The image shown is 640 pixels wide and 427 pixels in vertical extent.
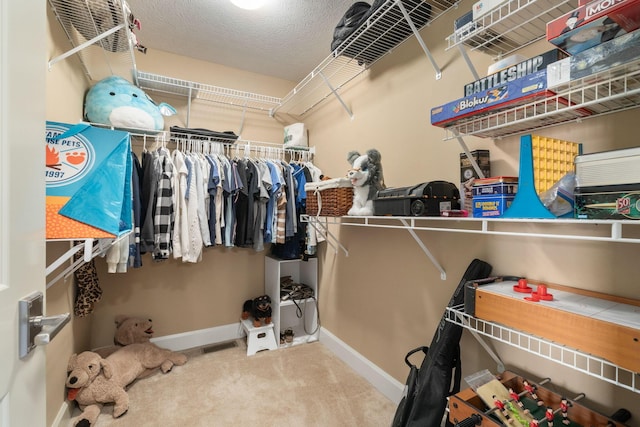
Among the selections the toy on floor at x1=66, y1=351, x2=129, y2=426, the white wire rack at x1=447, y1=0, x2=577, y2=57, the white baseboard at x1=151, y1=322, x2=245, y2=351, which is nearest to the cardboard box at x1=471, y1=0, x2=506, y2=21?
the white wire rack at x1=447, y1=0, x2=577, y2=57

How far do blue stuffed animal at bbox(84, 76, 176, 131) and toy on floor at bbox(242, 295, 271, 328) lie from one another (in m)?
1.65

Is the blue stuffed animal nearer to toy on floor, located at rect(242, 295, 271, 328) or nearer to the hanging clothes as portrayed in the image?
the hanging clothes

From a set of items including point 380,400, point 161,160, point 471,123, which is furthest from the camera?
point 161,160

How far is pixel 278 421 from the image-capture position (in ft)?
5.65

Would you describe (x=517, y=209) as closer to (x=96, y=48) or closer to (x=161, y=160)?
(x=161, y=160)

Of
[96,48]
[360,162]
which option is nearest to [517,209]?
[360,162]

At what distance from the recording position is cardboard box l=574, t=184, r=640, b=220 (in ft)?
2.46

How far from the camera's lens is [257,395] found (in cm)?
195

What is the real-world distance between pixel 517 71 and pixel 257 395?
2.18 meters

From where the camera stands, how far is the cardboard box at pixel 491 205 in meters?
1.04

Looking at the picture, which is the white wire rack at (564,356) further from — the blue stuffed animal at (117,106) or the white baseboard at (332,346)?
the blue stuffed animal at (117,106)

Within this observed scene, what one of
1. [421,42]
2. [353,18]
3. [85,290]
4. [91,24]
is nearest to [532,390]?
[421,42]

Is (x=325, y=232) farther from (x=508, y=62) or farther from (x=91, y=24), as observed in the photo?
(x=91, y=24)

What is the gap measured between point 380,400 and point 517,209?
1.53 m
